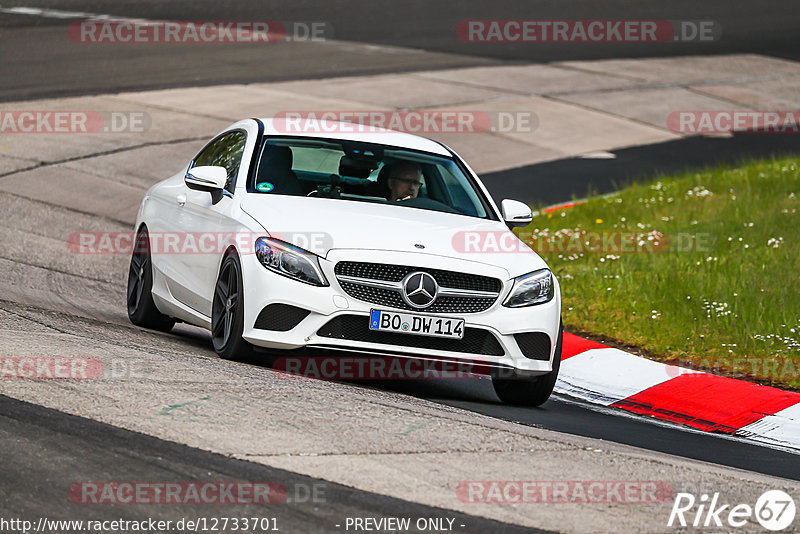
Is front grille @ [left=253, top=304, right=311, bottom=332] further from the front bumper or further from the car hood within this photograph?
the car hood

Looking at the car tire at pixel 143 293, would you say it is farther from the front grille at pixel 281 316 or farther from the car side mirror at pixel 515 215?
the car side mirror at pixel 515 215

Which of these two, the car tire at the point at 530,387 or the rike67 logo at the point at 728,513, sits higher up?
the rike67 logo at the point at 728,513

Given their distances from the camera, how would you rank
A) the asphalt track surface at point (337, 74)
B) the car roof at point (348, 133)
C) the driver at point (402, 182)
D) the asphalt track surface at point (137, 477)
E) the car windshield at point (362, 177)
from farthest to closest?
the car roof at point (348, 133), the driver at point (402, 182), the car windshield at point (362, 177), the asphalt track surface at point (337, 74), the asphalt track surface at point (137, 477)

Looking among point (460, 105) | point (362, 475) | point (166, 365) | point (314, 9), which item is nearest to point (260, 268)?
point (166, 365)

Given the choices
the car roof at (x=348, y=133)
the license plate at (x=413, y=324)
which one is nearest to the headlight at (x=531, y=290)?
the license plate at (x=413, y=324)

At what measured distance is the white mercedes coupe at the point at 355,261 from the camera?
25.5ft

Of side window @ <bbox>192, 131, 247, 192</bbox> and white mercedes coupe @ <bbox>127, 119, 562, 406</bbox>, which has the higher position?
side window @ <bbox>192, 131, 247, 192</bbox>

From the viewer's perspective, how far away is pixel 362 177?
30.0 feet

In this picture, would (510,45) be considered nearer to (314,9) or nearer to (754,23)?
(314,9)

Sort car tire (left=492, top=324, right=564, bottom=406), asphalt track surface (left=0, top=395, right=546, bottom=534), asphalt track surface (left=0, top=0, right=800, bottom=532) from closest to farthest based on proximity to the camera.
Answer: asphalt track surface (left=0, top=395, right=546, bottom=534) → asphalt track surface (left=0, top=0, right=800, bottom=532) → car tire (left=492, top=324, right=564, bottom=406)

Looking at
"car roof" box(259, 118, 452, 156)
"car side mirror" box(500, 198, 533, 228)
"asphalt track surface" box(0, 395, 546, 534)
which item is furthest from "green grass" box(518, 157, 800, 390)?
"asphalt track surface" box(0, 395, 546, 534)

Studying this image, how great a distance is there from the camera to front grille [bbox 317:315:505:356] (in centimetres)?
776

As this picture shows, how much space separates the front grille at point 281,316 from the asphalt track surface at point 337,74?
90 cm

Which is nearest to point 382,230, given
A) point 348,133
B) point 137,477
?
point 348,133
